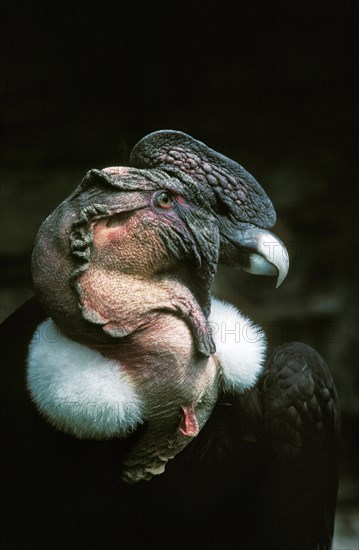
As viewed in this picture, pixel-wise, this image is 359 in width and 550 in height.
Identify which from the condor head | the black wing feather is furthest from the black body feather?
the condor head

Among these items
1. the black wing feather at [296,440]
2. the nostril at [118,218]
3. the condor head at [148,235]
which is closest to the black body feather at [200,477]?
the black wing feather at [296,440]

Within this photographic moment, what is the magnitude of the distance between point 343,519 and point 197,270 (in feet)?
4.60

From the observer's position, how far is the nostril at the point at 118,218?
3.97 ft

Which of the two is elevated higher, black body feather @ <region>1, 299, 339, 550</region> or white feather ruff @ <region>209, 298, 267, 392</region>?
white feather ruff @ <region>209, 298, 267, 392</region>

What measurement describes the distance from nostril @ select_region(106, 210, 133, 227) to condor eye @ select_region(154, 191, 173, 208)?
54 millimetres

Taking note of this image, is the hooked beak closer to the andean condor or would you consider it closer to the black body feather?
the andean condor

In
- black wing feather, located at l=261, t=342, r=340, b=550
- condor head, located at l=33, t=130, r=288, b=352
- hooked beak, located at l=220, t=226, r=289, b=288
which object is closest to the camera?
condor head, located at l=33, t=130, r=288, b=352

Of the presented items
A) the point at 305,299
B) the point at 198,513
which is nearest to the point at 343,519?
the point at 305,299

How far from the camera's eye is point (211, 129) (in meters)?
1.90

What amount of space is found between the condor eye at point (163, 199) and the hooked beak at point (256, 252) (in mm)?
115

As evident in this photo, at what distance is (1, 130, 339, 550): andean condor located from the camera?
1.20 m

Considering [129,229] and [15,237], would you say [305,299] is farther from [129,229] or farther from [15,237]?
[129,229]

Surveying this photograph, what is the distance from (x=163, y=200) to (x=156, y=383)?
0.91 ft

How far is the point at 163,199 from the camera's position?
4.12ft
